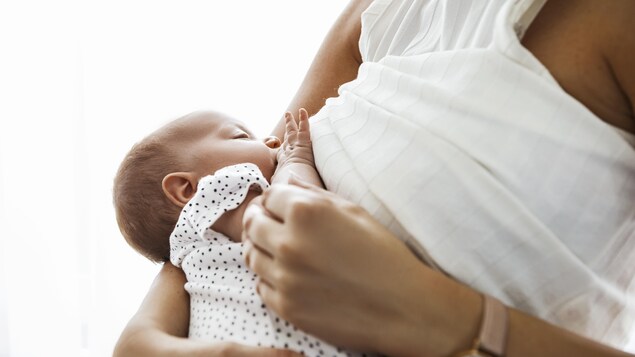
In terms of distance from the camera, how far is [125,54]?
7.31 ft

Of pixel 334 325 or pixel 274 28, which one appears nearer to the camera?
pixel 334 325

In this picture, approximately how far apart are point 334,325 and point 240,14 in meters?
1.64

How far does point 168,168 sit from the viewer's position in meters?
1.20

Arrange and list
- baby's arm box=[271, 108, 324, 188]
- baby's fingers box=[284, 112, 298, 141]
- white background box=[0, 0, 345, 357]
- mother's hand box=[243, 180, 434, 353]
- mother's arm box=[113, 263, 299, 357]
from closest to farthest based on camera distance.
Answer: mother's hand box=[243, 180, 434, 353] < mother's arm box=[113, 263, 299, 357] < baby's arm box=[271, 108, 324, 188] < baby's fingers box=[284, 112, 298, 141] < white background box=[0, 0, 345, 357]

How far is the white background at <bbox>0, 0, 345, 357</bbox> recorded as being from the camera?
2156 mm

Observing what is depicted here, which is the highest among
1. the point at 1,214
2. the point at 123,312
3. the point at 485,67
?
the point at 485,67

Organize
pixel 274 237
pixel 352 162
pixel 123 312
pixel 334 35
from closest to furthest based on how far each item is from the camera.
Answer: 1. pixel 274 237
2. pixel 352 162
3. pixel 334 35
4. pixel 123 312


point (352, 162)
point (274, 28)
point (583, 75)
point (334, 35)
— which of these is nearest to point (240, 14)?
point (274, 28)

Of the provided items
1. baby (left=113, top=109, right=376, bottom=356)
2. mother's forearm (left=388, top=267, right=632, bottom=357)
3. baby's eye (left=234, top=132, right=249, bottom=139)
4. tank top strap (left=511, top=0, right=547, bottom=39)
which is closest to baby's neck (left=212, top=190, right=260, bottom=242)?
baby (left=113, top=109, right=376, bottom=356)

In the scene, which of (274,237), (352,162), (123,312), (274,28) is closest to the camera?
(274,237)

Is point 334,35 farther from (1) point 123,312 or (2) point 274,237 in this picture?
(1) point 123,312

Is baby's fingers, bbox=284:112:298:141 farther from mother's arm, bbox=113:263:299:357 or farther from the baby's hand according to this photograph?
mother's arm, bbox=113:263:299:357

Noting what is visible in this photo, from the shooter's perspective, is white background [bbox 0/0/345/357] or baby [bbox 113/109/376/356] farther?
white background [bbox 0/0/345/357]

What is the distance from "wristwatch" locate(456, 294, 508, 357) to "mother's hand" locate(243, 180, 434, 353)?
0.26ft
